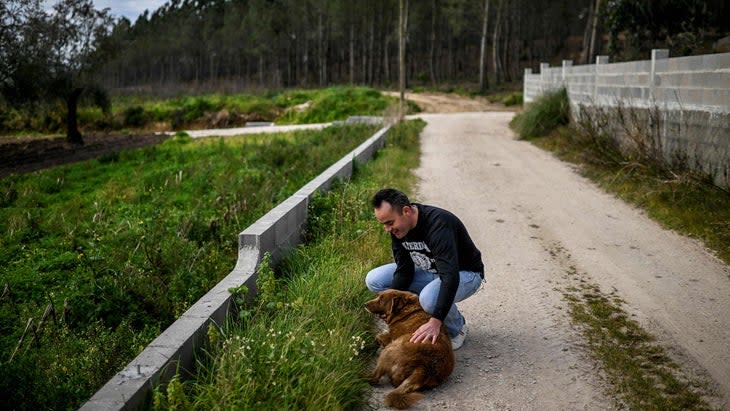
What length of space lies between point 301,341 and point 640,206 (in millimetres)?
6838

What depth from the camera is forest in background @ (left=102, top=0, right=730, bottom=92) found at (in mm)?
60469

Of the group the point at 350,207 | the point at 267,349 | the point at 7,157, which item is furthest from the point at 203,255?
the point at 7,157

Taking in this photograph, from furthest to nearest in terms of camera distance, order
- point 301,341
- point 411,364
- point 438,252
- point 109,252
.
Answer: point 109,252 < point 438,252 < point 301,341 < point 411,364

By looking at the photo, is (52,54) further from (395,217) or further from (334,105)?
(395,217)

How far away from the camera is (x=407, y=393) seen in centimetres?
419

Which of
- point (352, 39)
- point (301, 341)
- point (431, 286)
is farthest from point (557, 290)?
point (352, 39)

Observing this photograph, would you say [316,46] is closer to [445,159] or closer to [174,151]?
[174,151]

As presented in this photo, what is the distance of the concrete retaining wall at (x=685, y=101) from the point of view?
354 inches

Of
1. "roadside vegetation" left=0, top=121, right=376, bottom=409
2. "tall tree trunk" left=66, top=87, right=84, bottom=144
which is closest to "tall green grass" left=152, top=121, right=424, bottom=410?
"roadside vegetation" left=0, top=121, right=376, bottom=409

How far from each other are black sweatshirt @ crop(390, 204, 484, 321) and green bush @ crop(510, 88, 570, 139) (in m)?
13.7

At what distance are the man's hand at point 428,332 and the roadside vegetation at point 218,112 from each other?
2861cm

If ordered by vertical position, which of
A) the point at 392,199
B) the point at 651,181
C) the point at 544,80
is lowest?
the point at 651,181

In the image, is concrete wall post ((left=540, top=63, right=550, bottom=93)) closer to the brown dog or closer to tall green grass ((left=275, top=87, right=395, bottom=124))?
tall green grass ((left=275, top=87, right=395, bottom=124))

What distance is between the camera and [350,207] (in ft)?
27.5
